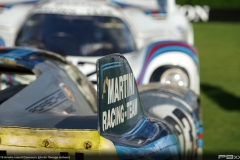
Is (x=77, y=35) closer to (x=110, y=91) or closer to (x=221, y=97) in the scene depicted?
(x=221, y=97)

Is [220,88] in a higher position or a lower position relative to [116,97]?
lower

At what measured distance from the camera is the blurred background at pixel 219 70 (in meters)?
6.33

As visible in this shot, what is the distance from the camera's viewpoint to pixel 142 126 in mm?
2879

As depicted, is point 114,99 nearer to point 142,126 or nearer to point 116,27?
point 142,126

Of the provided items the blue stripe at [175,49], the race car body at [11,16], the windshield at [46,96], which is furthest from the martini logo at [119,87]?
the race car body at [11,16]

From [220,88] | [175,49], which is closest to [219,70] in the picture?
[220,88]

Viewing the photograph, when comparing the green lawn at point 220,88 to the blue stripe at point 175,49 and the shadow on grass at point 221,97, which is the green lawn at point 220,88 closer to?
the shadow on grass at point 221,97

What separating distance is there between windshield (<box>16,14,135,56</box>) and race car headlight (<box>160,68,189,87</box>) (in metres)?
0.68

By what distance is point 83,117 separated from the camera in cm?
277

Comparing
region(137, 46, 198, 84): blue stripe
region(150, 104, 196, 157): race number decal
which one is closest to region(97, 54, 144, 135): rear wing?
region(150, 104, 196, 157): race number decal

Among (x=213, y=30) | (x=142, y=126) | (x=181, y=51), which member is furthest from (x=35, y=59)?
(x=213, y=30)

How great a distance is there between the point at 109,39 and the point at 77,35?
32cm

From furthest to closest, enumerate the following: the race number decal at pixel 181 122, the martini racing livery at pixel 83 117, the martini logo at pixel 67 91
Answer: the race number decal at pixel 181 122
the martini logo at pixel 67 91
the martini racing livery at pixel 83 117

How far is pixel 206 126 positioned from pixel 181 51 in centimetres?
118
